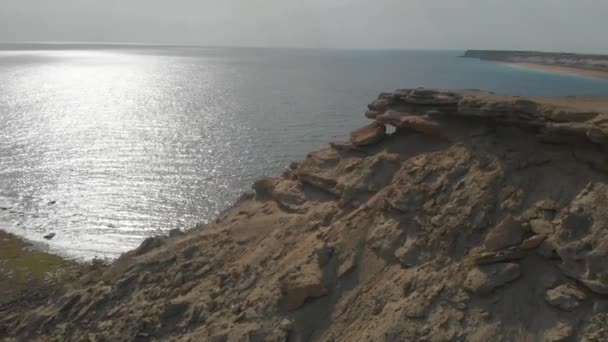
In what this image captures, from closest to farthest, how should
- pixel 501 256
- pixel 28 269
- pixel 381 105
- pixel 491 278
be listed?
pixel 491 278 < pixel 501 256 < pixel 381 105 < pixel 28 269

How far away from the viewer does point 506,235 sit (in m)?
19.5

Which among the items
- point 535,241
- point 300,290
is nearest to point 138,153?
point 300,290

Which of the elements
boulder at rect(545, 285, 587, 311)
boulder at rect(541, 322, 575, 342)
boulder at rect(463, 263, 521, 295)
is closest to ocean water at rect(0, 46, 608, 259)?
boulder at rect(463, 263, 521, 295)

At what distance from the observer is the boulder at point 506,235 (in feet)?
63.8

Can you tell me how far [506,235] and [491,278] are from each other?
1.92m

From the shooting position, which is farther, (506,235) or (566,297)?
(506,235)

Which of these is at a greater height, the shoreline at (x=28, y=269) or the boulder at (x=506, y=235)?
the boulder at (x=506, y=235)

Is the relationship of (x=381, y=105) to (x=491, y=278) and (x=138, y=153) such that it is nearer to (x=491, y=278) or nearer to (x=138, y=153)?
(x=491, y=278)

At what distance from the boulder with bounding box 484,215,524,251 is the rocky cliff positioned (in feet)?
0.14

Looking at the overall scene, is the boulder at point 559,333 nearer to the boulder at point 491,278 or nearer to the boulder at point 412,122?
the boulder at point 491,278

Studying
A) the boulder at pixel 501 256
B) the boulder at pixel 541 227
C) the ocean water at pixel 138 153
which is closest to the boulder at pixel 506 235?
the boulder at pixel 501 256

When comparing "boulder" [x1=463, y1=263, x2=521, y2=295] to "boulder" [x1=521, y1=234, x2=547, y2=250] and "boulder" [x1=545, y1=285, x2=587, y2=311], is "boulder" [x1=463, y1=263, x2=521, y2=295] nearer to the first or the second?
"boulder" [x1=521, y1=234, x2=547, y2=250]

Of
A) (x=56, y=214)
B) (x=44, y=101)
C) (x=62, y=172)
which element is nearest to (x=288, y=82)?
(x=44, y=101)

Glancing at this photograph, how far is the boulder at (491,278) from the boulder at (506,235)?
83 centimetres
